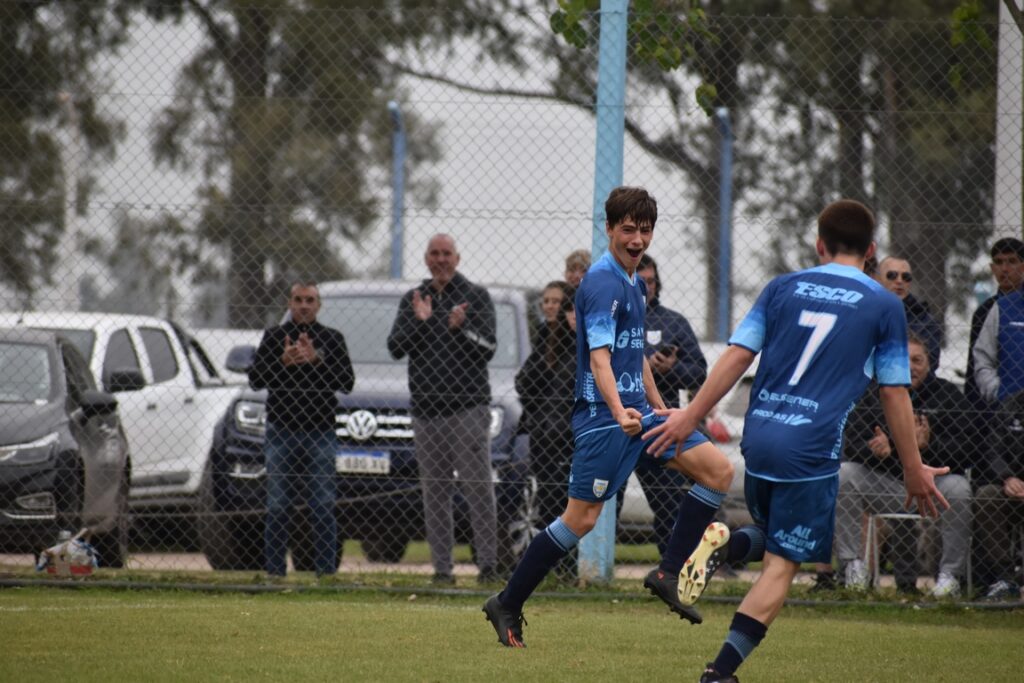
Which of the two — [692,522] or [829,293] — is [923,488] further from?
[692,522]

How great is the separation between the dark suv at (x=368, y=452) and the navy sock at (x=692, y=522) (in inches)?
143

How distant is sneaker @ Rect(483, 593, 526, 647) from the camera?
21.5 feet

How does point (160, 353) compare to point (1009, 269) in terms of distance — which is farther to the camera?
point (160, 353)

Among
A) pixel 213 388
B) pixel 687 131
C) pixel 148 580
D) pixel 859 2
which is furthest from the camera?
pixel 859 2

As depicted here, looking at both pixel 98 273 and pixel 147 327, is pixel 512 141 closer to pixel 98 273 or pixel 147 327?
pixel 98 273

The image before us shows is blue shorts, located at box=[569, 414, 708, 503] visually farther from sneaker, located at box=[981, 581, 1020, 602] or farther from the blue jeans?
sneaker, located at box=[981, 581, 1020, 602]

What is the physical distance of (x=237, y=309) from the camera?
492 inches

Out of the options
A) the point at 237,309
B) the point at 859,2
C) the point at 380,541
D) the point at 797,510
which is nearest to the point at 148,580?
the point at 380,541

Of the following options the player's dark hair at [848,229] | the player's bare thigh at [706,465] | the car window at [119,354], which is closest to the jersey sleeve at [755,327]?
the player's dark hair at [848,229]

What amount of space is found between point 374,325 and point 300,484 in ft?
7.13

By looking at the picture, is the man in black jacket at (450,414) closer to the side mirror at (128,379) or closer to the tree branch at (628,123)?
the tree branch at (628,123)

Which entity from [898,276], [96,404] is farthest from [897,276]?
[96,404]

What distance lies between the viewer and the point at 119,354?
12.6m

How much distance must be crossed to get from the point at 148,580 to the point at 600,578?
2.83 meters
